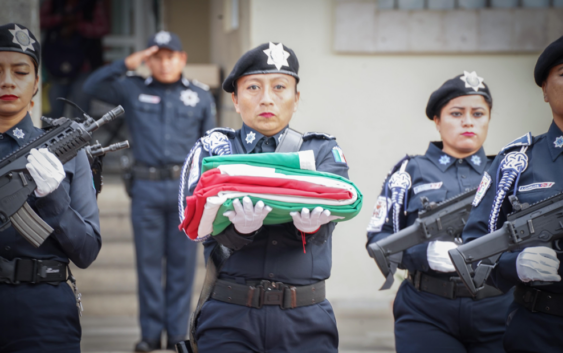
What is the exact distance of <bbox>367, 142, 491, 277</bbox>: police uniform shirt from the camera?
3402 mm

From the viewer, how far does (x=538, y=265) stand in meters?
2.44

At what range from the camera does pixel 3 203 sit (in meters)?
2.56

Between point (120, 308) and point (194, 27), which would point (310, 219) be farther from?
point (194, 27)

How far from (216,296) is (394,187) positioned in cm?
128

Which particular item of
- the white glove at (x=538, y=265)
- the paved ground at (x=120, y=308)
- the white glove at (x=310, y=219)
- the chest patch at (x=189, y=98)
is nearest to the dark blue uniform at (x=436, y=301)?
the white glove at (x=538, y=265)

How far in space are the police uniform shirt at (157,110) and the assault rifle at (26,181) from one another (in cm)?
260

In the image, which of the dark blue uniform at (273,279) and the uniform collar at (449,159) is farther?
the uniform collar at (449,159)

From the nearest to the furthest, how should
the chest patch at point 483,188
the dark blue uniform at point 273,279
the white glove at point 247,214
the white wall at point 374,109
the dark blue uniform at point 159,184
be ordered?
the white glove at point 247,214
the dark blue uniform at point 273,279
the chest patch at point 483,188
the dark blue uniform at point 159,184
the white wall at point 374,109

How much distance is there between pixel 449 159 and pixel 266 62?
131 cm

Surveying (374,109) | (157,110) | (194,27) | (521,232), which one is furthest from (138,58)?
(521,232)

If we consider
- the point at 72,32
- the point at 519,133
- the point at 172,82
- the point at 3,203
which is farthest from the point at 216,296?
the point at 72,32

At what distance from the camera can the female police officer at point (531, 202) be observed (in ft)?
8.18

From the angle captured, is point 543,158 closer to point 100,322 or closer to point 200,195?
point 200,195

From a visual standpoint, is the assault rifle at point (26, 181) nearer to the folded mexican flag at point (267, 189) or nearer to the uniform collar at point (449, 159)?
the folded mexican flag at point (267, 189)
